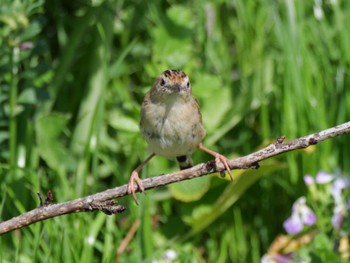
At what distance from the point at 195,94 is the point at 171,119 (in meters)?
0.77

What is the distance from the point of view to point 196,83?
427cm

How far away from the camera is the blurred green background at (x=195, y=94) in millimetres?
3789

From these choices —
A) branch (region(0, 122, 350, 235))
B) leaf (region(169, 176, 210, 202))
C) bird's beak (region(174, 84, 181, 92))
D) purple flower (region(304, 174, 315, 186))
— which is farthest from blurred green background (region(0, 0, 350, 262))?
branch (region(0, 122, 350, 235))

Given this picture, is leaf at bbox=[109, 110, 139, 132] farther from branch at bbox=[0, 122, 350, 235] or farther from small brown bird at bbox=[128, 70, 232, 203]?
branch at bbox=[0, 122, 350, 235]

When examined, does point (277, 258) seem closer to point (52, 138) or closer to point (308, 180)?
point (308, 180)

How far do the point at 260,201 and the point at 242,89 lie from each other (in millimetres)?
712

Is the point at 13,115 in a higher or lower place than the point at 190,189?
higher

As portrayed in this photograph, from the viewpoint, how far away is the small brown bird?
3410 millimetres

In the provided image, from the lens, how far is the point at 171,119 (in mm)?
3455

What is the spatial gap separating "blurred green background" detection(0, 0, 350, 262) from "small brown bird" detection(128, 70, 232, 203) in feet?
0.91

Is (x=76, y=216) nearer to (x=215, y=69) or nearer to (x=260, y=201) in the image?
(x=260, y=201)

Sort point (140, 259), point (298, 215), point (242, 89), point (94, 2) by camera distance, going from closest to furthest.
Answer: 1. point (140, 259)
2. point (298, 215)
3. point (94, 2)
4. point (242, 89)

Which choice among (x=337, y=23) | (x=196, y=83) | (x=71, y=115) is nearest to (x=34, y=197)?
(x=71, y=115)

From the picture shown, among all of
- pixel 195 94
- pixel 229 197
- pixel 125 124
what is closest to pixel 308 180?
pixel 229 197
